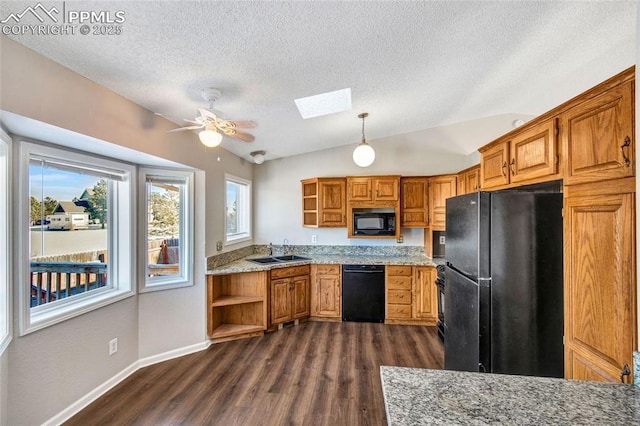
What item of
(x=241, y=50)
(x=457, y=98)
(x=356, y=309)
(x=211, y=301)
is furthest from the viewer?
(x=356, y=309)

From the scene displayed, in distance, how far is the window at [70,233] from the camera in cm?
194

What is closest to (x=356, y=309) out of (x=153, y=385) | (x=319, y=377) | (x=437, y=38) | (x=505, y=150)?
(x=319, y=377)

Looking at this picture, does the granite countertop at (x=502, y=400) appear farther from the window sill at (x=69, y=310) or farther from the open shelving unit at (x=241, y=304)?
the open shelving unit at (x=241, y=304)

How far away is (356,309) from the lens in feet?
13.2

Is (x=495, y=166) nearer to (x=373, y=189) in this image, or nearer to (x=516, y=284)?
(x=516, y=284)

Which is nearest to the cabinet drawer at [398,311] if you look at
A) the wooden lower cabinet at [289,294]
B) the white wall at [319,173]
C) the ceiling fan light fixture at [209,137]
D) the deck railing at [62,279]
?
the white wall at [319,173]

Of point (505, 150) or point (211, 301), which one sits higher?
point (505, 150)

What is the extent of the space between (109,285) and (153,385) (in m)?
1.04

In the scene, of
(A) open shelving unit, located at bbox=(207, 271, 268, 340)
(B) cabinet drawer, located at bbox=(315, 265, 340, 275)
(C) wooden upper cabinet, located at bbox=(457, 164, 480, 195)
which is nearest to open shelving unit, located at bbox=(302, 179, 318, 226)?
(B) cabinet drawer, located at bbox=(315, 265, 340, 275)

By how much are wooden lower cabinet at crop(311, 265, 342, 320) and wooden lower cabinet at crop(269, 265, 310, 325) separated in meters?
0.12

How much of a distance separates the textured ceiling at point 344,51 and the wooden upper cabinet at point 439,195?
4.15 ft

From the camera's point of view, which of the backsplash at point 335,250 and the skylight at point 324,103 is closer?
the skylight at point 324,103

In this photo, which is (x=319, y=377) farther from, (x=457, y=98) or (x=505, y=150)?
(x=457, y=98)

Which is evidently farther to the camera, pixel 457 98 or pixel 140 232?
pixel 457 98
